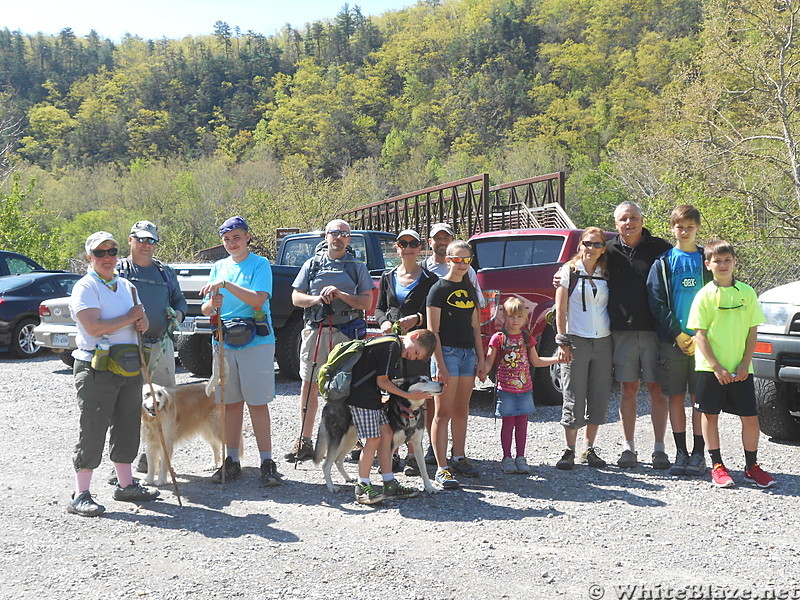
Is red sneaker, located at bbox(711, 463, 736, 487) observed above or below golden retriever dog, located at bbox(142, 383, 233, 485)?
below

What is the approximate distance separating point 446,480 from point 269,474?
1.24 metres

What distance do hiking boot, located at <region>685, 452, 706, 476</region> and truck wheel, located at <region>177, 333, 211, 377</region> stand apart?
6197 millimetres

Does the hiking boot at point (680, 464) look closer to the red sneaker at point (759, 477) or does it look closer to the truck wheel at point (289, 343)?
the red sneaker at point (759, 477)

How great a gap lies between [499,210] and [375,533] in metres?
21.4

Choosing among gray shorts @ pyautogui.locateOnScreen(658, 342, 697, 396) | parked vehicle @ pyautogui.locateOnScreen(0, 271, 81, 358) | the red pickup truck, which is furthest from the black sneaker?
parked vehicle @ pyautogui.locateOnScreen(0, 271, 81, 358)

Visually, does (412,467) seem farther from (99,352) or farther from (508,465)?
(99,352)

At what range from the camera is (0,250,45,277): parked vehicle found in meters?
15.2

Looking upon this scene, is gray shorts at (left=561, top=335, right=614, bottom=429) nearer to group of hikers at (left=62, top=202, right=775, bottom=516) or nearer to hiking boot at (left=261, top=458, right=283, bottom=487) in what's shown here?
group of hikers at (left=62, top=202, right=775, bottom=516)

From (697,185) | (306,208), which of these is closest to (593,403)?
(697,185)

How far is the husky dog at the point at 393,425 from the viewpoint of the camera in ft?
16.9

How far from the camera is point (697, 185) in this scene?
18453 millimetres

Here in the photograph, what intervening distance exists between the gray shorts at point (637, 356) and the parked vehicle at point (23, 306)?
10508 mm

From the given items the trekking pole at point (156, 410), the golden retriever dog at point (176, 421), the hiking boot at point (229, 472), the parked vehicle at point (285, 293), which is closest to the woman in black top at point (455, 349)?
the hiking boot at point (229, 472)

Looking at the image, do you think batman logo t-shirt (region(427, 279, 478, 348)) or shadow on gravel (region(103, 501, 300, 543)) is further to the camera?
batman logo t-shirt (region(427, 279, 478, 348))
